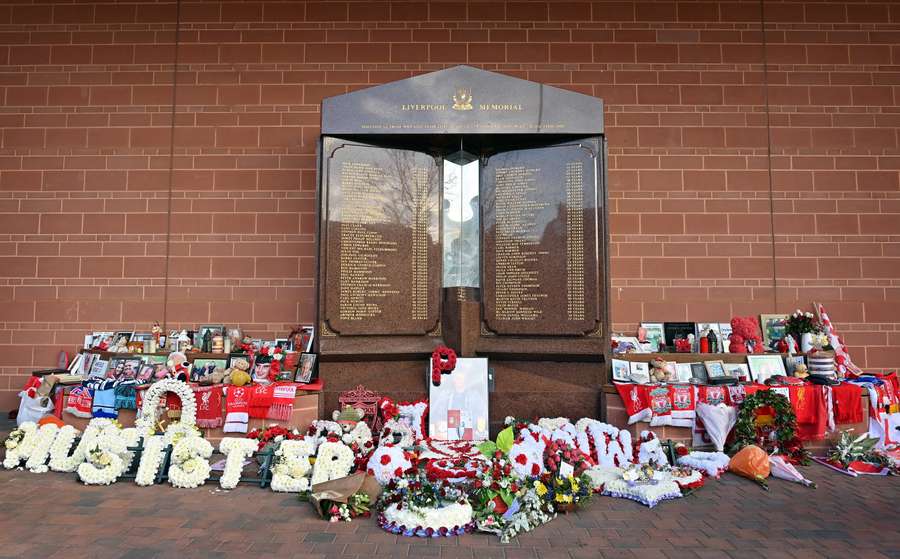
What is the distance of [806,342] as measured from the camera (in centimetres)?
586

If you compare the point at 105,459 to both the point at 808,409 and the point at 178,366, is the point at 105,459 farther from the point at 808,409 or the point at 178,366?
the point at 808,409

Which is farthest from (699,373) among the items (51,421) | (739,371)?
(51,421)

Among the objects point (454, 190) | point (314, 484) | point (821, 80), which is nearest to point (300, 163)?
point (454, 190)

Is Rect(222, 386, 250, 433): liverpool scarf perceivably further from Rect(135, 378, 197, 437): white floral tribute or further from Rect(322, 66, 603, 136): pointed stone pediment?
Rect(322, 66, 603, 136): pointed stone pediment

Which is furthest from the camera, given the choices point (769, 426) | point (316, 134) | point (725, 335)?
point (316, 134)

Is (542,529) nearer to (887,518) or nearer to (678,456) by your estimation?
(678,456)

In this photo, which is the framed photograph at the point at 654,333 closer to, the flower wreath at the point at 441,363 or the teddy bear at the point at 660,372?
the teddy bear at the point at 660,372

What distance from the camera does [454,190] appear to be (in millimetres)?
5922

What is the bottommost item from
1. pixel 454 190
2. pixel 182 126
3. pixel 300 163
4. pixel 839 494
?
pixel 839 494

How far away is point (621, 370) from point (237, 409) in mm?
3707

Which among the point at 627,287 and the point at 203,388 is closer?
the point at 203,388

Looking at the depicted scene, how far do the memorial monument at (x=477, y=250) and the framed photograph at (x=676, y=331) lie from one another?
1363mm

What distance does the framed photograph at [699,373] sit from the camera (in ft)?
17.5

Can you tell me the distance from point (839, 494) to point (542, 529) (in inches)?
93.6
